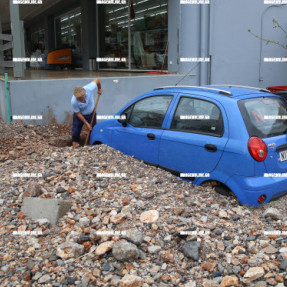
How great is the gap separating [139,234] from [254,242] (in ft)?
3.58

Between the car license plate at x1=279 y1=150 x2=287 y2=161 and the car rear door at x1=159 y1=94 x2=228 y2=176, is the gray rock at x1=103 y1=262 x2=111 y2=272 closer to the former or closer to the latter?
the car rear door at x1=159 y1=94 x2=228 y2=176

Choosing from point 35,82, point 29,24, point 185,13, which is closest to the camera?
point 35,82

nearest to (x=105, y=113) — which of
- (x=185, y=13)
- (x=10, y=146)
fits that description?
(x=10, y=146)

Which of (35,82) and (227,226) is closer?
(227,226)

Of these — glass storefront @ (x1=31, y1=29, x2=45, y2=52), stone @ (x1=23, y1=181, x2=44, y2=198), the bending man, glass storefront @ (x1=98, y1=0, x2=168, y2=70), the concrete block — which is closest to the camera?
the concrete block

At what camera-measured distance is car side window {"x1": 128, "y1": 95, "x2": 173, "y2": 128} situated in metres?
5.20

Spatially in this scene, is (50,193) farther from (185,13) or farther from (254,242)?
(185,13)

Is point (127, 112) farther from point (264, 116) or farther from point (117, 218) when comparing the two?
point (117, 218)

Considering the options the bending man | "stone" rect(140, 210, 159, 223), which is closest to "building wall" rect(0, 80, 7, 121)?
the bending man

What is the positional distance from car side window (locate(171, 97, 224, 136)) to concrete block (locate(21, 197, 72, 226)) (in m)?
1.88

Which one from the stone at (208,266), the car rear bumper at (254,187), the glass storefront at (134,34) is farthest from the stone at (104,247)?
the glass storefront at (134,34)

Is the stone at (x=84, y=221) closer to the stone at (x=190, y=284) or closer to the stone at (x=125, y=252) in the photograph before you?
the stone at (x=125, y=252)

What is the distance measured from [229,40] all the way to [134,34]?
372cm

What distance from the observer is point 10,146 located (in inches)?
282
